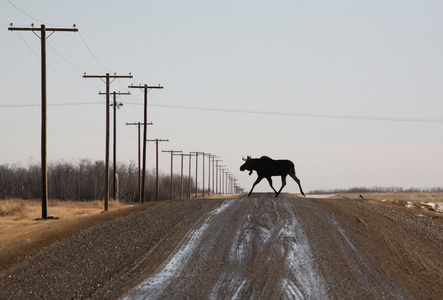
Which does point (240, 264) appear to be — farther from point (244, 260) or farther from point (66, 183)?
point (66, 183)

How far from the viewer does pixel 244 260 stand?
51.4 ft

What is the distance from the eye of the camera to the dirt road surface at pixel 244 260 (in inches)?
502

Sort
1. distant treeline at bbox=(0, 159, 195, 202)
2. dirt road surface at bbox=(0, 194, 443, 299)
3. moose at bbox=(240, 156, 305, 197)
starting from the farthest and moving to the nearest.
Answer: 1. distant treeline at bbox=(0, 159, 195, 202)
2. moose at bbox=(240, 156, 305, 197)
3. dirt road surface at bbox=(0, 194, 443, 299)

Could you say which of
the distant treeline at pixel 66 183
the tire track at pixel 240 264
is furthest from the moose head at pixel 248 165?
the distant treeline at pixel 66 183

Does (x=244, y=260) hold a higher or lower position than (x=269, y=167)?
lower

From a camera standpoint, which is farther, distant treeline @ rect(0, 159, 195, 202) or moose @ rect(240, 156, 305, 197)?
distant treeline @ rect(0, 159, 195, 202)

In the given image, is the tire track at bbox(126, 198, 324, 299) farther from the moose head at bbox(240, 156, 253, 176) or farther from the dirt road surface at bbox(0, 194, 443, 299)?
the moose head at bbox(240, 156, 253, 176)

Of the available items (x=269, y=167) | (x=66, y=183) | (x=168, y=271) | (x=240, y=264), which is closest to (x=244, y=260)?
(x=240, y=264)

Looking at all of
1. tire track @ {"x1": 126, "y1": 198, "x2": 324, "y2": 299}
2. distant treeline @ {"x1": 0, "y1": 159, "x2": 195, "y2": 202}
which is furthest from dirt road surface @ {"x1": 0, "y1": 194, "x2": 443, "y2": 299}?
distant treeline @ {"x1": 0, "y1": 159, "x2": 195, "y2": 202}

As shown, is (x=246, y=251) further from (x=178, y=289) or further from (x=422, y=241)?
(x=422, y=241)

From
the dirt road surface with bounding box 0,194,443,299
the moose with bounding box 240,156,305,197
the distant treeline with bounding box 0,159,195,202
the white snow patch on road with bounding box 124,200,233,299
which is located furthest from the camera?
the distant treeline with bounding box 0,159,195,202

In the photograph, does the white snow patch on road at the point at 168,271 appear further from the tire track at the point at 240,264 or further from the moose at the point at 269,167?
the moose at the point at 269,167

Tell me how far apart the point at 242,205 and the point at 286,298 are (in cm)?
1628

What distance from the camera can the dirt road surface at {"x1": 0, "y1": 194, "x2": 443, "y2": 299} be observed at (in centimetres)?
1275
